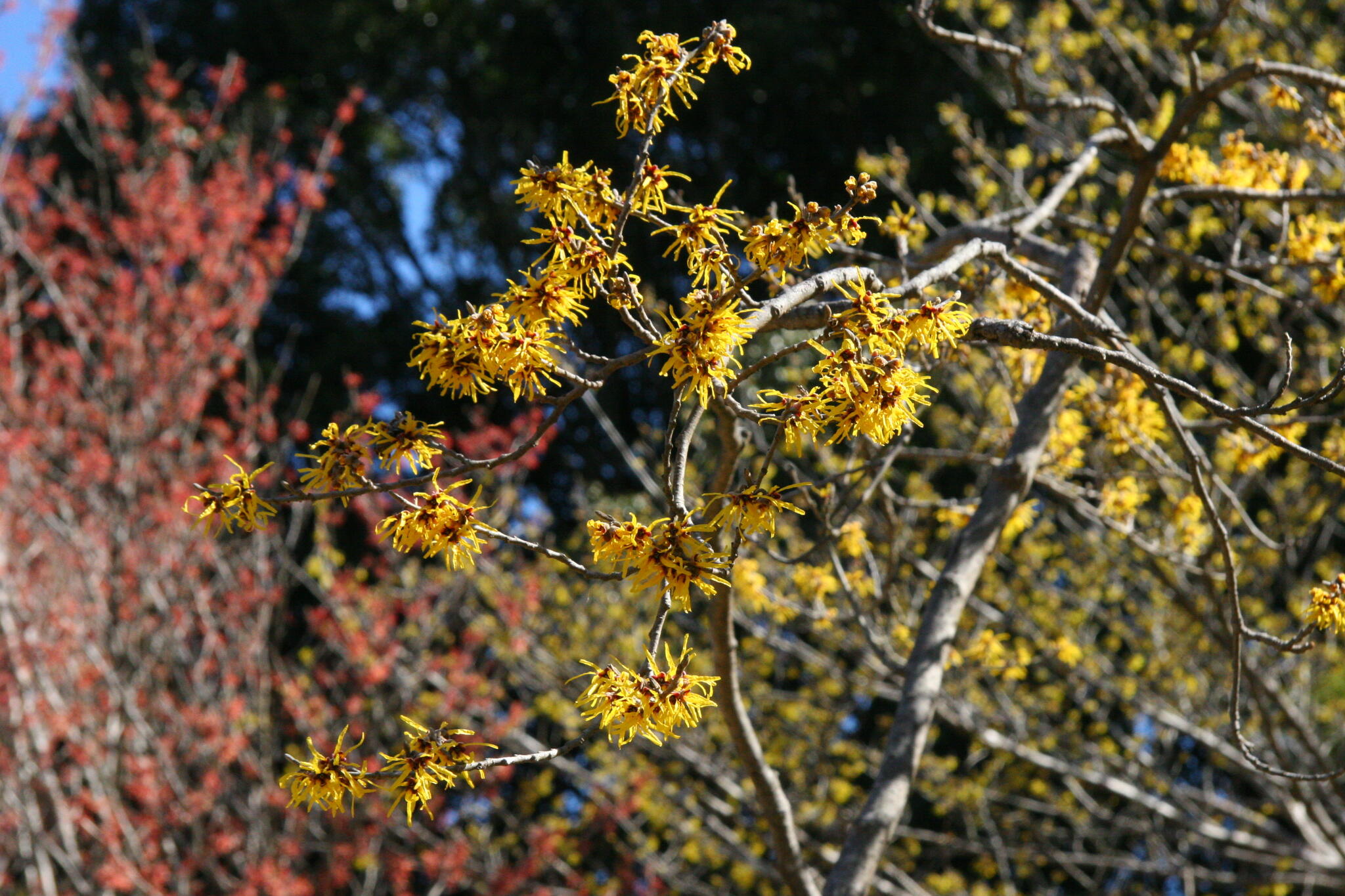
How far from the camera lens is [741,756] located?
290 centimetres

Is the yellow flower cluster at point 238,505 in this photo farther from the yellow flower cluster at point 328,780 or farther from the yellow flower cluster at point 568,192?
the yellow flower cluster at point 568,192

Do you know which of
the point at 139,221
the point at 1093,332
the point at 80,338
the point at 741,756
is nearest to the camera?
the point at 1093,332

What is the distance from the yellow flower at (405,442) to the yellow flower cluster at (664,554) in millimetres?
327

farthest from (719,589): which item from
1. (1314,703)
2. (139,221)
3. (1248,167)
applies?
(139,221)

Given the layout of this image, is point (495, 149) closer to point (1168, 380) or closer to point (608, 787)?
point (608, 787)

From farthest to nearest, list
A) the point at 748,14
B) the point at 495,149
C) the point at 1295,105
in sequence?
1. the point at 495,149
2. the point at 748,14
3. the point at 1295,105

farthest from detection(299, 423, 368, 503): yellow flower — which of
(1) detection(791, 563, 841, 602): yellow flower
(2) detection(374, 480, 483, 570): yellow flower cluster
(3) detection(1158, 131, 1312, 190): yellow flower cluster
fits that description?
A: (3) detection(1158, 131, 1312, 190): yellow flower cluster

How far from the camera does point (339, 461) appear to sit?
1.86 m

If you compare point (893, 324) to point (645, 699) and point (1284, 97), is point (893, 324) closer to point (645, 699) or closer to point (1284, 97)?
point (645, 699)

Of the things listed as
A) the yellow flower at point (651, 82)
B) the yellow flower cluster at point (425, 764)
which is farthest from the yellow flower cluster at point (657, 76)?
the yellow flower cluster at point (425, 764)

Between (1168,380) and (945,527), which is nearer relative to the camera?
(1168,380)

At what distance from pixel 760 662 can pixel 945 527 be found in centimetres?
134

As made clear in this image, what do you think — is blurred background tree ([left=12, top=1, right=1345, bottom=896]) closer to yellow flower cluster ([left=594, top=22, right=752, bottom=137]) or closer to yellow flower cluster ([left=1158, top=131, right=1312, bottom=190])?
yellow flower cluster ([left=1158, top=131, right=1312, bottom=190])

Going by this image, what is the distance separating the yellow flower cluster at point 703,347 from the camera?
1610 millimetres
